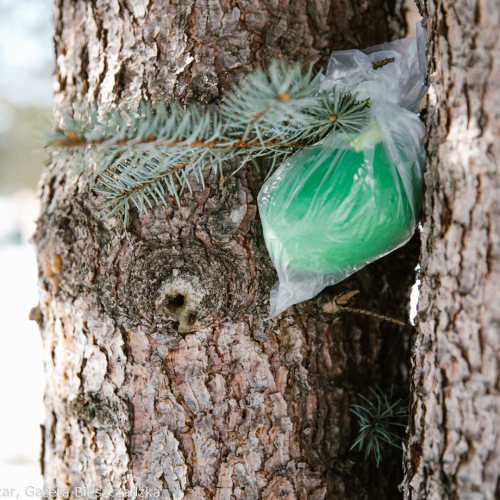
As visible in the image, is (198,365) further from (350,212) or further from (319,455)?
(350,212)

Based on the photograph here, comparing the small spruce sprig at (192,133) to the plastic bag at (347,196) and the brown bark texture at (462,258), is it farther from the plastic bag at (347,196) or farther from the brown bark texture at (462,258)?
the brown bark texture at (462,258)

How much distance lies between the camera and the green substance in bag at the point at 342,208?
753 mm

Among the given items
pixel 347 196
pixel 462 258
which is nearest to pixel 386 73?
pixel 347 196

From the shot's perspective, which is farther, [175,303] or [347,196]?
[175,303]

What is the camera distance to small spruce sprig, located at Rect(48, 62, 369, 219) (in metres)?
0.62

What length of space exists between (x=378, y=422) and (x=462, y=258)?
445 mm

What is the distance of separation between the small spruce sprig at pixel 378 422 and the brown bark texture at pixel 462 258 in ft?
0.67

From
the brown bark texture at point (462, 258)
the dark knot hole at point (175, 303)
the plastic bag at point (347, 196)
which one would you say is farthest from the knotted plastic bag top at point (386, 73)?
the dark knot hole at point (175, 303)

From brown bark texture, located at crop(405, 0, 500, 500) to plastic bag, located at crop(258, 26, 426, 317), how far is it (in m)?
0.06

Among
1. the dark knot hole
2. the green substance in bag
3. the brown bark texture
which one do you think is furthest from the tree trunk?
the brown bark texture

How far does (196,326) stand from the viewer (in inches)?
34.9

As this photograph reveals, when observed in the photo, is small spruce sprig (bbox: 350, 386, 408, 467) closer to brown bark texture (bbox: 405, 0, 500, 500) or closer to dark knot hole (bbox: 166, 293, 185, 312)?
brown bark texture (bbox: 405, 0, 500, 500)

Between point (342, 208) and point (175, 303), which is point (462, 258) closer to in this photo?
point (342, 208)

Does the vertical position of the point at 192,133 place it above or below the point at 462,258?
above
